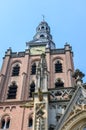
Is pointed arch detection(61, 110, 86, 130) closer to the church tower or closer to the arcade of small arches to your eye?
the church tower

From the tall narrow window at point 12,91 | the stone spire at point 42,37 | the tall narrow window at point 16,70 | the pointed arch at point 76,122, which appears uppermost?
the stone spire at point 42,37

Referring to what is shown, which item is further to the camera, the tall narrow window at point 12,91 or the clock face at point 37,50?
the clock face at point 37,50

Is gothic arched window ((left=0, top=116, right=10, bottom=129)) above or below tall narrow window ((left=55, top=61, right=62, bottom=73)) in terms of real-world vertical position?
below

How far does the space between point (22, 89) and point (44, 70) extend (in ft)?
34.4

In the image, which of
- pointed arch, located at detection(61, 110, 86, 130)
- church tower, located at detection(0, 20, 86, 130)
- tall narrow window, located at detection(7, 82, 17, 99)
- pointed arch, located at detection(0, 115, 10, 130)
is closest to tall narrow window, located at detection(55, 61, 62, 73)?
church tower, located at detection(0, 20, 86, 130)

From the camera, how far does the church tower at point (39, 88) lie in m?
15.9

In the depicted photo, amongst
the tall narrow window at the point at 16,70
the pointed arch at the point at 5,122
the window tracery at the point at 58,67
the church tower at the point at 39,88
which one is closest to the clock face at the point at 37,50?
the church tower at the point at 39,88

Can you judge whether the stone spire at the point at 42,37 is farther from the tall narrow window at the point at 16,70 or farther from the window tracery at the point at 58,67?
the tall narrow window at the point at 16,70

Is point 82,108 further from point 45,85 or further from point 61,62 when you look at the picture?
point 61,62

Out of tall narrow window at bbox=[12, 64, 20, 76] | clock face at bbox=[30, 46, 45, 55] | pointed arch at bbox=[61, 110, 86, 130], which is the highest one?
clock face at bbox=[30, 46, 45, 55]

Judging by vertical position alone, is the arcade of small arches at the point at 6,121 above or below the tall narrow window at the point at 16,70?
below

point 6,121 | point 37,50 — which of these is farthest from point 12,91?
point 37,50

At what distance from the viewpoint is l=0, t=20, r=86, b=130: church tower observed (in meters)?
15.9

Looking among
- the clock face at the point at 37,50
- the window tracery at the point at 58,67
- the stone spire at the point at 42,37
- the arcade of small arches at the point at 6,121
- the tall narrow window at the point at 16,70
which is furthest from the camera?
the stone spire at the point at 42,37
